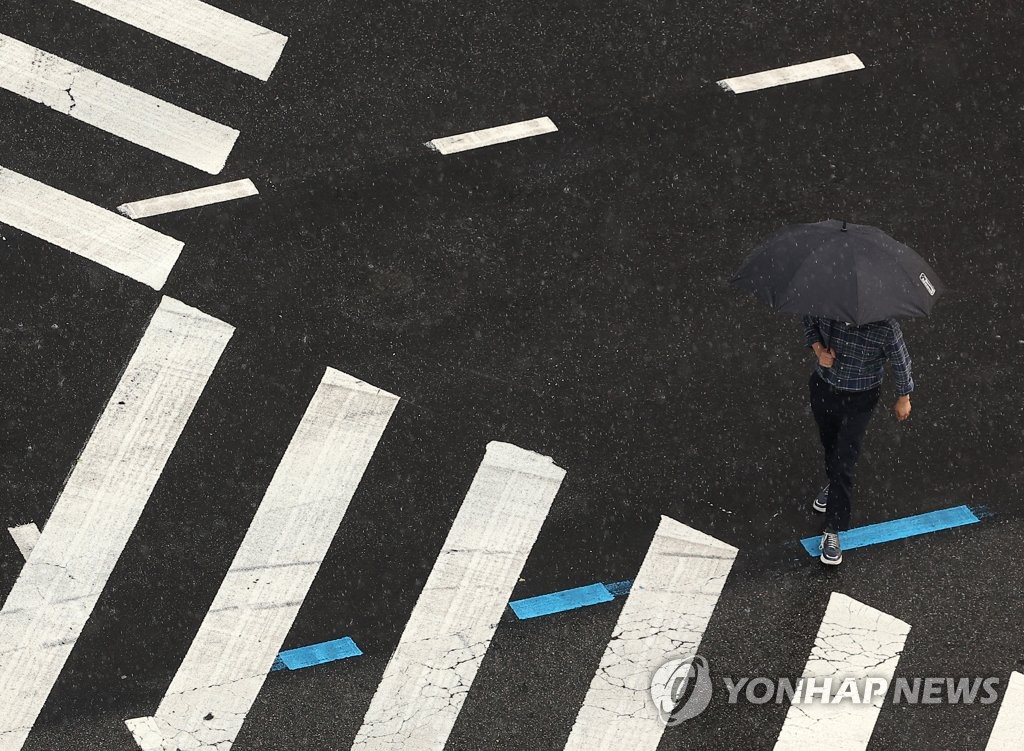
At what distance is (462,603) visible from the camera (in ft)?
30.8

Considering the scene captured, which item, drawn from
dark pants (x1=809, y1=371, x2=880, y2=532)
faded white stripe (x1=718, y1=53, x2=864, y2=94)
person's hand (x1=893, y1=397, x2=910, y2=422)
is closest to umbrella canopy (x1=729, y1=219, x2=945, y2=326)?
person's hand (x1=893, y1=397, x2=910, y2=422)

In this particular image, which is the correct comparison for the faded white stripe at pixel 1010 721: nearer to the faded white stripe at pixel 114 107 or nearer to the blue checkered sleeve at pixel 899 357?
the blue checkered sleeve at pixel 899 357

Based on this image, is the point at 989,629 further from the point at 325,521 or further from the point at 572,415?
the point at 325,521

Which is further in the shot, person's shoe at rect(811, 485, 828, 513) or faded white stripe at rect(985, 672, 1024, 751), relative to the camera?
person's shoe at rect(811, 485, 828, 513)

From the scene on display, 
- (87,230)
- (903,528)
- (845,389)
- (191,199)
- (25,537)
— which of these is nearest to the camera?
(845,389)

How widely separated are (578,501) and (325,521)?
62.3 inches

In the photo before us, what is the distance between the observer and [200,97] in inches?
429

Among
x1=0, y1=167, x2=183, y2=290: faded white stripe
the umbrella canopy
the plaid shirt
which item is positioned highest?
the umbrella canopy

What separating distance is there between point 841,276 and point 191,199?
460 centimetres

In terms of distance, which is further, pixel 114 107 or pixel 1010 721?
pixel 114 107

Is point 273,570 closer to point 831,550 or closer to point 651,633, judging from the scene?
point 651,633

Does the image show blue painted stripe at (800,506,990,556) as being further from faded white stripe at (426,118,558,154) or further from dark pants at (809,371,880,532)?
faded white stripe at (426,118,558,154)

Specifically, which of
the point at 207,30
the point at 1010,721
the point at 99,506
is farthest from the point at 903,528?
the point at 207,30

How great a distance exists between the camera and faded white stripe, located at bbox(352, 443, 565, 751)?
9.05 meters
